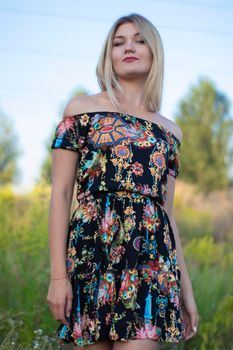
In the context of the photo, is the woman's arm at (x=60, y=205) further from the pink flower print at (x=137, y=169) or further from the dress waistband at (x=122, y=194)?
the pink flower print at (x=137, y=169)

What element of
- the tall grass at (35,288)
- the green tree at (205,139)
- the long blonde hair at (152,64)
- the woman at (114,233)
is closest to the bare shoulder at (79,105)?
the woman at (114,233)

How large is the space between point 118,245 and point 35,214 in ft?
8.19

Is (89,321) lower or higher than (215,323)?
higher

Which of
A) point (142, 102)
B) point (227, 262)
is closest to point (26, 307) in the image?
point (142, 102)

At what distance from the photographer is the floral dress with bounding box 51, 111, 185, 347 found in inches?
107

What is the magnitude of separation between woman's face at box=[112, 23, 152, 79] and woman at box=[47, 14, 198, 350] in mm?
10

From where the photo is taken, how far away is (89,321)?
8.96 feet

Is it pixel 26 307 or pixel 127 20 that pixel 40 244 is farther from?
pixel 127 20

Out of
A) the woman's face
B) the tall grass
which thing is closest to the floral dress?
the woman's face

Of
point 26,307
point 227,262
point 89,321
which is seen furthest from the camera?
point 227,262

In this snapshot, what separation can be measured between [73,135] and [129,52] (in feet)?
1.67

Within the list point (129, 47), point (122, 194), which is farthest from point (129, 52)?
point (122, 194)

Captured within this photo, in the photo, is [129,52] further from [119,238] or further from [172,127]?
[119,238]

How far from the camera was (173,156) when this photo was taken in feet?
10.6
